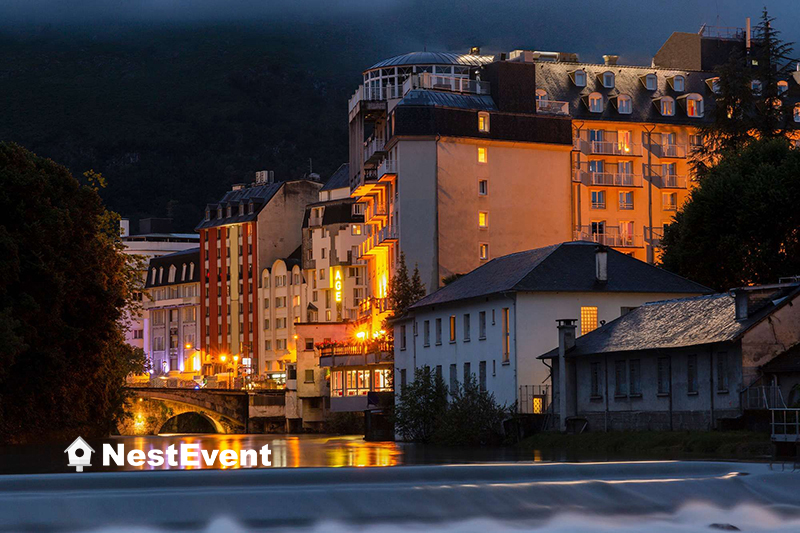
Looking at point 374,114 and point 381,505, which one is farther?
point 374,114

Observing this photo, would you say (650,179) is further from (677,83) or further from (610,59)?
(610,59)

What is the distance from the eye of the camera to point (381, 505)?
35.2m

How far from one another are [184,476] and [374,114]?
326 feet

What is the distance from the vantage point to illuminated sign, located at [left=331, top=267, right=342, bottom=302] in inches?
6678

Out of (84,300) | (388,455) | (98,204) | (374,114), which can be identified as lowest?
(388,455)

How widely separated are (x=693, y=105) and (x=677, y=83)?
3.06 meters

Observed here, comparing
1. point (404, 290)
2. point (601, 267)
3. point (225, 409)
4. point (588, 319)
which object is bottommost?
point (225, 409)

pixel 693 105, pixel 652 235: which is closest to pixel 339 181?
pixel 693 105

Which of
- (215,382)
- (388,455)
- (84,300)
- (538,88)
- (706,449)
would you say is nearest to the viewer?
(706,449)

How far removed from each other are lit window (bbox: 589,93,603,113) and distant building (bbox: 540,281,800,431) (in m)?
56.1

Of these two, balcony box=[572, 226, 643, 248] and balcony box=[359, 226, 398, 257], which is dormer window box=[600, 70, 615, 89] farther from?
balcony box=[359, 226, 398, 257]

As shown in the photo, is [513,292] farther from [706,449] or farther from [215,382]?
[215,382]

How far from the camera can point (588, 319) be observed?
262 feet

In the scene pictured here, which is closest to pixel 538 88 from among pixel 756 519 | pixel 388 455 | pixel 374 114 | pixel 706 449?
pixel 374 114
